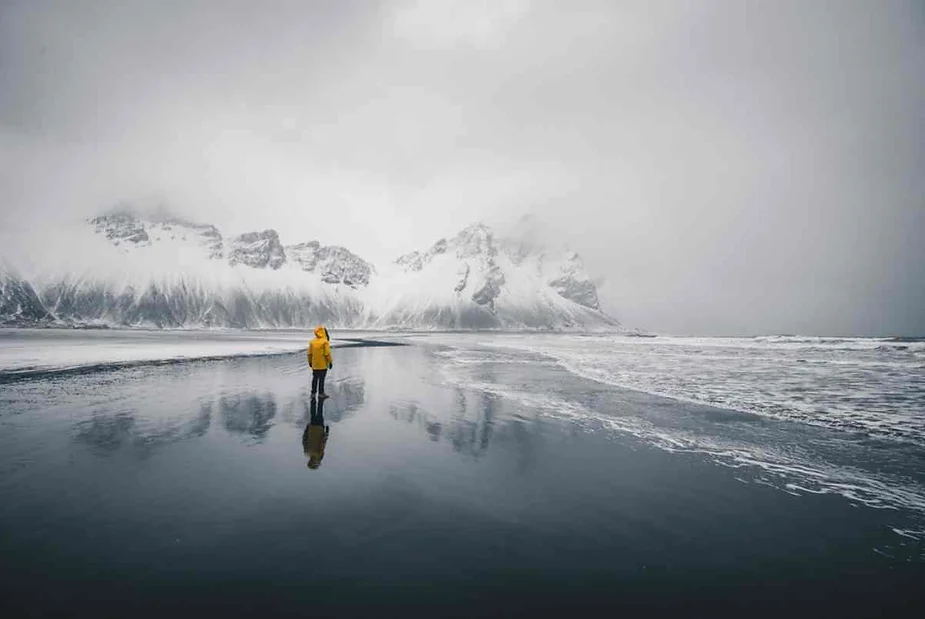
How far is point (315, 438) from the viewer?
37.6ft

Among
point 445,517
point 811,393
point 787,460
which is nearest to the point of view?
Result: point 445,517

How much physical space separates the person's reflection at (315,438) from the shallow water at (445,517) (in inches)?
11.7

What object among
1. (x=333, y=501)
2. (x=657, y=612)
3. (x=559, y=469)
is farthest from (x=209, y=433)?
(x=657, y=612)

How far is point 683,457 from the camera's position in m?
10.0

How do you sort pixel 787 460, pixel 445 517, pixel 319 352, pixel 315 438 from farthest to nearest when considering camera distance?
pixel 319 352
pixel 315 438
pixel 787 460
pixel 445 517

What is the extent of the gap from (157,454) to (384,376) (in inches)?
676

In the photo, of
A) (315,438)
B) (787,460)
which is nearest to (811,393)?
(787,460)

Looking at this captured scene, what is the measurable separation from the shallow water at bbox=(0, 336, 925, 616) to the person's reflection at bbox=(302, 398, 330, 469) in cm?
30

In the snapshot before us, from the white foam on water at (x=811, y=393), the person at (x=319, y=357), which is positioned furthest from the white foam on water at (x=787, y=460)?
the person at (x=319, y=357)

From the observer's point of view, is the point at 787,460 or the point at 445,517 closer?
the point at 445,517

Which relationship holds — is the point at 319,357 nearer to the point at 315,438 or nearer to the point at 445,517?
the point at 315,438

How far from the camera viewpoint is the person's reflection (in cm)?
966

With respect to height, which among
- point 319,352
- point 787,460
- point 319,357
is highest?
point 319,352

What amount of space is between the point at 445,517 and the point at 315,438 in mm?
5879
